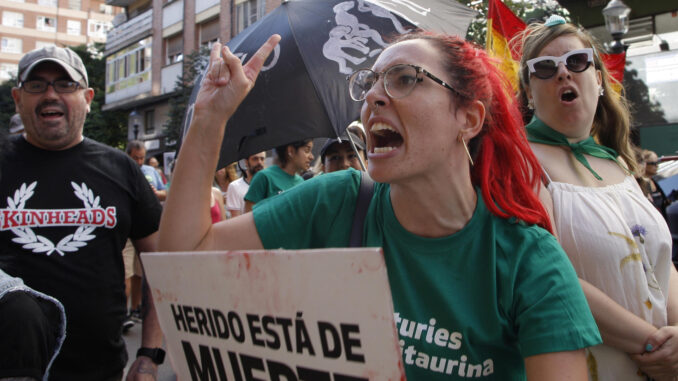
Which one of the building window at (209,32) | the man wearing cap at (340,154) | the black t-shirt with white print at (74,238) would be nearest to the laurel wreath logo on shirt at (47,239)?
the black t-shirt with white print at (74,238)

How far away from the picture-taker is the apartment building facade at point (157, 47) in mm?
25734

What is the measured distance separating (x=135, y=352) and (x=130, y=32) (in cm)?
3097

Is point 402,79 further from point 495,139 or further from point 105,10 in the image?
point 105,10

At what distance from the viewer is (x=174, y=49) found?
97.8ft

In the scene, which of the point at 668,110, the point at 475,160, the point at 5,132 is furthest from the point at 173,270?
the point at 668,110

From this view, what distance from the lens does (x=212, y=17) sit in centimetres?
2678

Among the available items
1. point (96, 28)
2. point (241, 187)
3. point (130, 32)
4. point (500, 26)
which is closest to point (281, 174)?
point (241, 187)

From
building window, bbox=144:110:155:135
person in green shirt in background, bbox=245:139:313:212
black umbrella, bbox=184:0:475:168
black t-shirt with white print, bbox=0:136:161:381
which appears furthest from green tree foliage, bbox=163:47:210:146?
black t-shirt with white print, bbox=0:136:161:381

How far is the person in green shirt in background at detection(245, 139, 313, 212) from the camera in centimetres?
474

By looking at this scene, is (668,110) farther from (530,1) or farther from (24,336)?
(24,336)

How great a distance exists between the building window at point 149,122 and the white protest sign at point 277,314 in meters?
30.9

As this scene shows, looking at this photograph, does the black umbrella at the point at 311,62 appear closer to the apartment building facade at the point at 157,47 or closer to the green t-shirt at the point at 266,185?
the green t-shirt at the point at 266,185

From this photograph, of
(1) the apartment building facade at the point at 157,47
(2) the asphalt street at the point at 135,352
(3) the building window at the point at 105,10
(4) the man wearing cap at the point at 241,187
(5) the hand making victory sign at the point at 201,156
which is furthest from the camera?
(3) the building window at the point at 105,10

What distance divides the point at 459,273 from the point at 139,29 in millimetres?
33901
